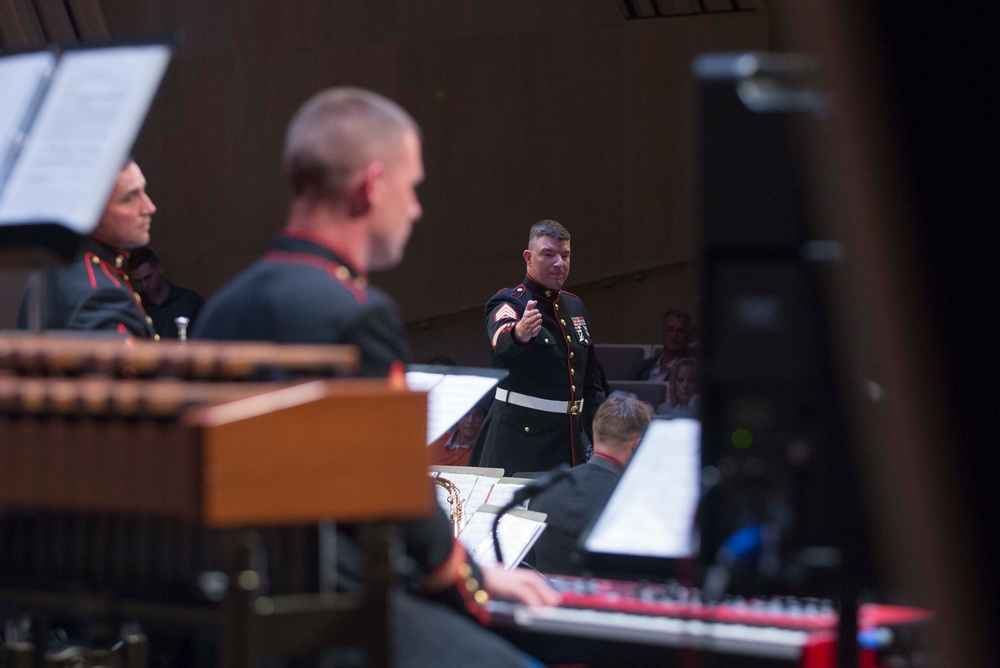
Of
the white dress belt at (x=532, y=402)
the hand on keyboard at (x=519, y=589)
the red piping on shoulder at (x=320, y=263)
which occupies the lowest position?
the hand on keyboard at (x=519, y=589)

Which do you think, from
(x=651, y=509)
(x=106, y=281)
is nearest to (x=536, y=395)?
(x=106, y=281)

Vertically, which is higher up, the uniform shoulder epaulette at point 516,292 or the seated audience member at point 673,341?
the uniform shoulder epaulette at point 516,292

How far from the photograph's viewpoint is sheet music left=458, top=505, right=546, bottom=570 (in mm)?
2908

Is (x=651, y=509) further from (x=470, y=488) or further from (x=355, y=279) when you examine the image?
(x=470, y=488)

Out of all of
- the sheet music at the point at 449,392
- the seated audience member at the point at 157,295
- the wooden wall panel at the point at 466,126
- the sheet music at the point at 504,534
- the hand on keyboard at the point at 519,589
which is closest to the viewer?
the hand on keyboard at the point at 519,589

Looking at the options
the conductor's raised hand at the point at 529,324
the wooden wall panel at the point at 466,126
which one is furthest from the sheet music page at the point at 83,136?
the wooden wall panel at the point at 466,126

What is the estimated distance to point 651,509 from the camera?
2.07m

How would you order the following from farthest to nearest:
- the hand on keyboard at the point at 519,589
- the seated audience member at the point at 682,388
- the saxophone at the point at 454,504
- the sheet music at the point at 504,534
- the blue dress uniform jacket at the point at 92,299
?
the seated audience member at the point at 682,388, the saxophone at the point at 454,504, the sheet music at the point at 504,534, the blue dress uniform jacket at the point at 92,299, the hand on keyboard at the point at 519,589

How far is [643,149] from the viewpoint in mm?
8156

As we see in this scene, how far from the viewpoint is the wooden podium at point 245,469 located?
1306 mm

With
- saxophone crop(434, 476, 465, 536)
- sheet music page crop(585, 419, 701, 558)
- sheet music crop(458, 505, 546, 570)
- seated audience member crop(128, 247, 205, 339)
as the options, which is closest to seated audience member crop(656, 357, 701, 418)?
saxophone crop(434, 476, 465, 536)

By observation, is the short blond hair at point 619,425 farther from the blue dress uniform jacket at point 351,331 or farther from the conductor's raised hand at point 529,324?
the blue dress uniform jacket at point 351,331

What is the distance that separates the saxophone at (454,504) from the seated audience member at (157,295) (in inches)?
168

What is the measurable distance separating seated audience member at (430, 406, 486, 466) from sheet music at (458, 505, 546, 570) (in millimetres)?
2609
